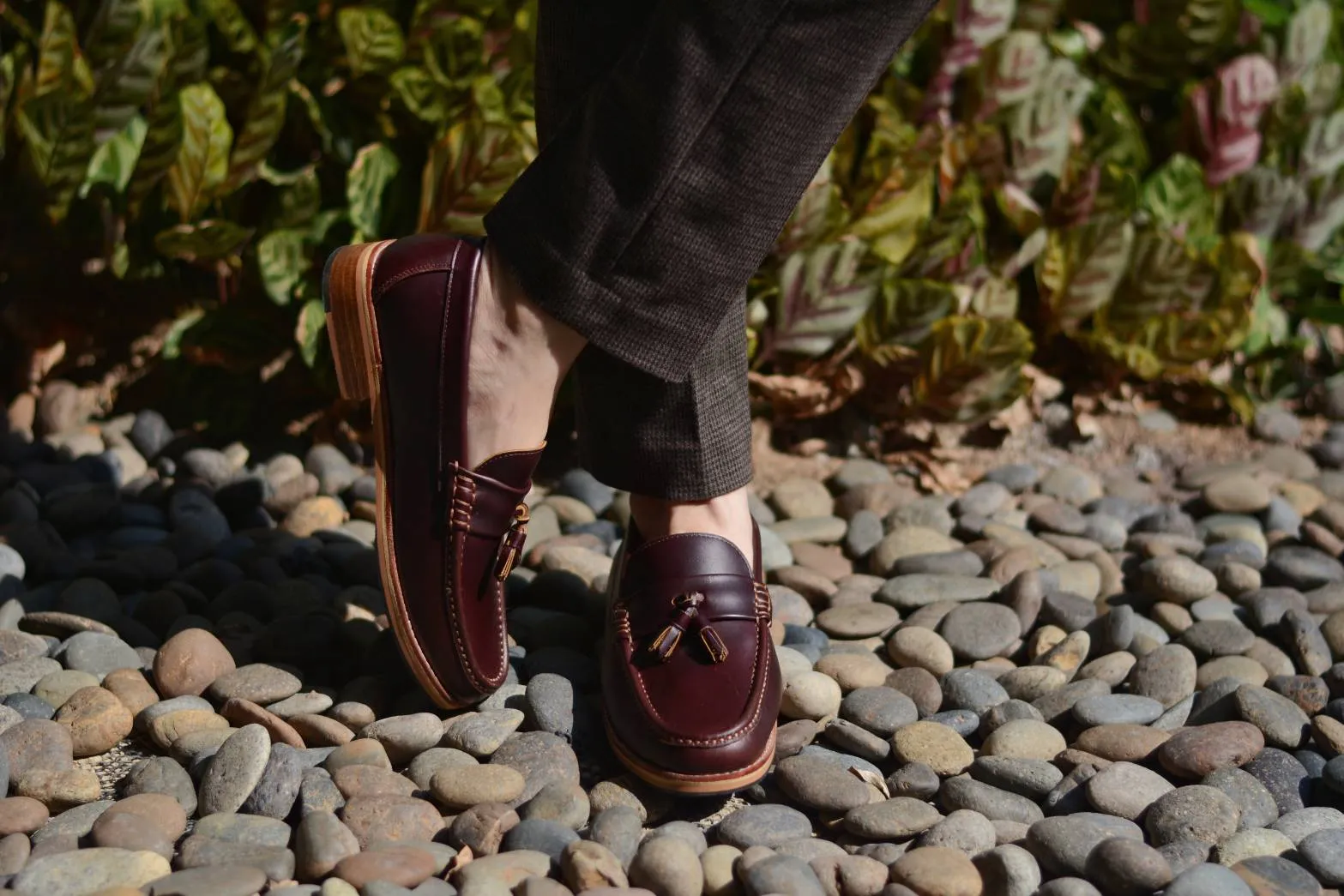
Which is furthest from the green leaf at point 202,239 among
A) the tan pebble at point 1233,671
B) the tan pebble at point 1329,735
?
the tan pebble at point 1329,735

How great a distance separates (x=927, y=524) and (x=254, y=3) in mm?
1561

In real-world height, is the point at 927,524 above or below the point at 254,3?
below

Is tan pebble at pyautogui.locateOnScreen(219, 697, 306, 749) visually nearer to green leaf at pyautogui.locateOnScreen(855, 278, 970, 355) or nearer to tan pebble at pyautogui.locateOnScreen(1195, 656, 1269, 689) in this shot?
tan pebble at pyautogui.locateOnScreen(1195, 656, 1269, 689)

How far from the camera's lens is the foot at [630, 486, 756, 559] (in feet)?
5.46

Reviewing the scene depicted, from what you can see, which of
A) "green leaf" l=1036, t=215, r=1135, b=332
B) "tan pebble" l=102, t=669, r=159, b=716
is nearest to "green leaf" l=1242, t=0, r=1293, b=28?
"green leaf" l=1036, t=215, r=1135, b=332

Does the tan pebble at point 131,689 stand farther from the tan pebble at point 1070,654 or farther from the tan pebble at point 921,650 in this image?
the tan pebble at point 1070,654

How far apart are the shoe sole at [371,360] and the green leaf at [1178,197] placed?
186 centimetres

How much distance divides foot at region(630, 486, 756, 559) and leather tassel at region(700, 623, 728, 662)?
142 mm

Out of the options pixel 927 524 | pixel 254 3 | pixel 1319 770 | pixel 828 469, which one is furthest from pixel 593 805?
pixel 254 3

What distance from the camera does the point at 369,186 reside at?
229 centimetres

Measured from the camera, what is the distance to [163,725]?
1546 mm

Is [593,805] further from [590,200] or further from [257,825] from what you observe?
[590,200]

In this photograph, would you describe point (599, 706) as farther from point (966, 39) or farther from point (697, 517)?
point (966, 39)

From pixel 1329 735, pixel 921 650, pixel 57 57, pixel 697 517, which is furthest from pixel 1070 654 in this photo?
pixel 57 57
